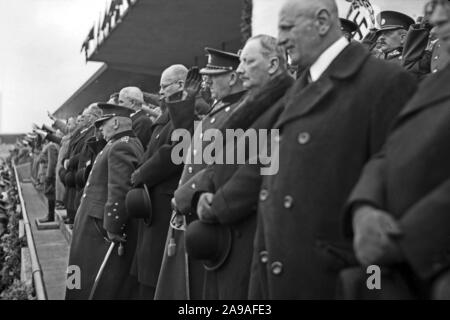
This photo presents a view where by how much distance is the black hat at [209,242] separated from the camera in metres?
3.03

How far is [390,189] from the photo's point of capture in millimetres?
1883

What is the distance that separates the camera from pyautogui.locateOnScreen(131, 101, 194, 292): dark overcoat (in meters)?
4.32

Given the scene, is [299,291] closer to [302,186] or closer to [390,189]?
[302,186]

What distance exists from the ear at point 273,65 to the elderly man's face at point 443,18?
1.32 m

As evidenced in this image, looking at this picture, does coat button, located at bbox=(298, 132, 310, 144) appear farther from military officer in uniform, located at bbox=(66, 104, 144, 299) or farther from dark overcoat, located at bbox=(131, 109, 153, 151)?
dark overcoat, located at bbox=(131, 109, 153, 151)

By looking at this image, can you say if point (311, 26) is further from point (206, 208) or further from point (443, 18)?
point (206, 208)

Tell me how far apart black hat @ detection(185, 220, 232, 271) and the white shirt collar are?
3.24ft

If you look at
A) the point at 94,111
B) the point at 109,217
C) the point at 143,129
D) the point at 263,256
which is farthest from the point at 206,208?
the point at 94,111

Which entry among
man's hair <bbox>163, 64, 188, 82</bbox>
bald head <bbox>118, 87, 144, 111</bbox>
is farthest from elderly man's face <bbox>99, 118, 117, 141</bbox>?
man's hair <bbox>163, 64, 188, 82</bbox>

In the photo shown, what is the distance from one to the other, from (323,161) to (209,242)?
0.98 metres

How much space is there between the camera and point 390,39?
14.7ft

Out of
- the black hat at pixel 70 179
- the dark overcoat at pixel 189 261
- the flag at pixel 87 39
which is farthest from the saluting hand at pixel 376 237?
the flag at pixel 87 39
